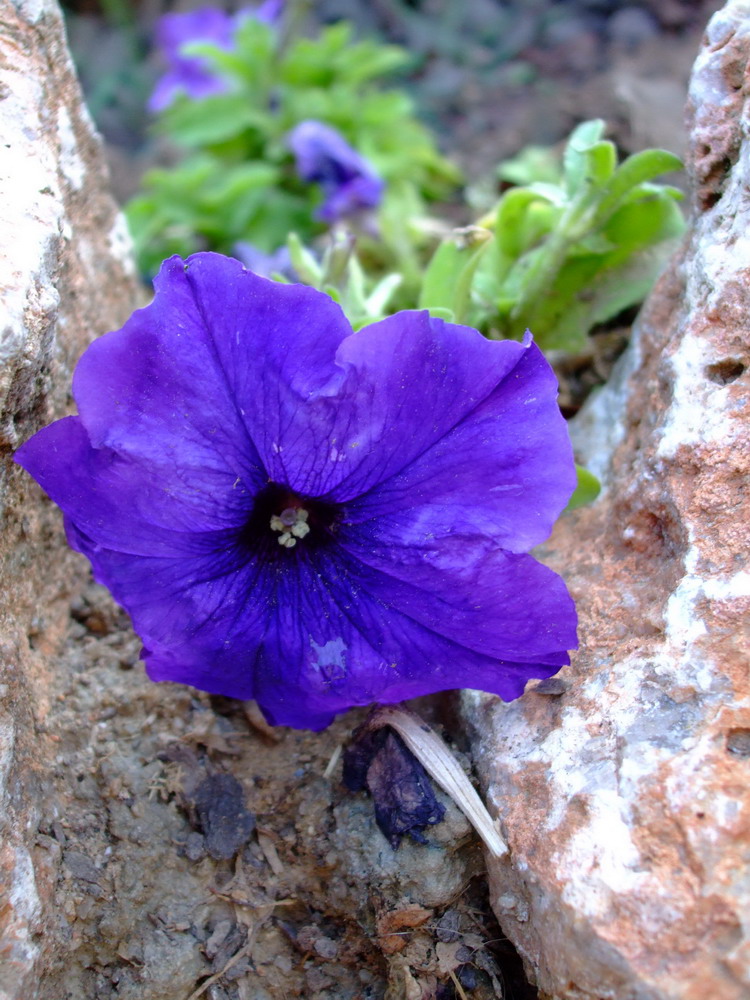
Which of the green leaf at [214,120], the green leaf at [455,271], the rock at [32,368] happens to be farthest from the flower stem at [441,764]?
the green leaf at [214,120]

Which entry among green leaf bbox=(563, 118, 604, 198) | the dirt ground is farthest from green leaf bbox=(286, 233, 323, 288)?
the dirt ground

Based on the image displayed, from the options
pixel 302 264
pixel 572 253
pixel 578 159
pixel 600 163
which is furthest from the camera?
pixel 302 264

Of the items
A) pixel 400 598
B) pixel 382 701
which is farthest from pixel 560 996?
pixel 400 598

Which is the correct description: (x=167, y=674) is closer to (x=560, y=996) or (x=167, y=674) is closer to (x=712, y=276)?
(x=560, y=996)

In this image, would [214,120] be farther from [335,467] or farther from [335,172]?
[335,467]

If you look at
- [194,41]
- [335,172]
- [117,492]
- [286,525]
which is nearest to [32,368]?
[117,492]

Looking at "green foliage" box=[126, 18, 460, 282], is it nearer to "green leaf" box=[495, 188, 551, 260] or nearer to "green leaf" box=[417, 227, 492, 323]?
"green leaf" box=[495, 188, 551, 260]
